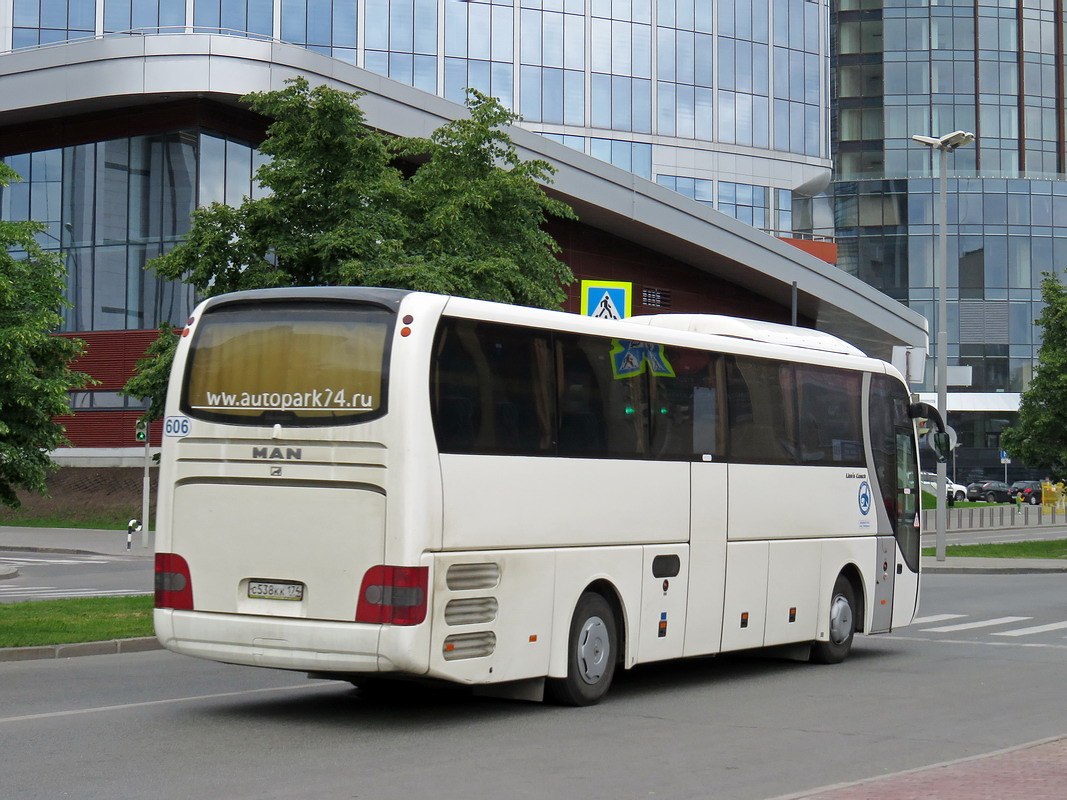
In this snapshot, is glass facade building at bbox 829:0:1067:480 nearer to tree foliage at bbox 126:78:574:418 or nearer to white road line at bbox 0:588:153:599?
white road line at bbox 0:588:153:599

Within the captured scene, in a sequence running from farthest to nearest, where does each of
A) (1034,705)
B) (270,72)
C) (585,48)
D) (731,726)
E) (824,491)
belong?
(585,48) → (270,72) → (824,491) → (1034,705) → (731,726)

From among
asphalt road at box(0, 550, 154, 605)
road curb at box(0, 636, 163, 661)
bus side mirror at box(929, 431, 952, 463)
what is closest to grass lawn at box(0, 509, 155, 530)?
asphalt road at box(0, 550, 154, 605)

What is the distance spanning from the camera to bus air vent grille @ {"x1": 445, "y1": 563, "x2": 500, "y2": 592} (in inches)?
397

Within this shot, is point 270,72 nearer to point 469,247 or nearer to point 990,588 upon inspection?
point 469,247

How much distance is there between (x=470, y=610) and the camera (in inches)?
402

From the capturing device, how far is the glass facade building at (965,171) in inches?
3617

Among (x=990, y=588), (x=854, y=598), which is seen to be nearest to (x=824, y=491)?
(x=854, y=598)

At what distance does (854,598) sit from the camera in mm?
15250

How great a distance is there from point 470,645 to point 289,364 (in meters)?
2.34

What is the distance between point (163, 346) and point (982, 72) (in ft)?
289

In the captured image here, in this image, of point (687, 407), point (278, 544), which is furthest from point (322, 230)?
point (278, 544)

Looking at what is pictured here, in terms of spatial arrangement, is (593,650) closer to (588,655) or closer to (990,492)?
(588,655)

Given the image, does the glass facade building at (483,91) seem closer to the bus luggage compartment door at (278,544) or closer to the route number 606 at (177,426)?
the route number 606 at (177,426)

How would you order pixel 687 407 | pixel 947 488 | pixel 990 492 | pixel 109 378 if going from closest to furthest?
pixel 687 407, pixel 109 378, pixel 947 488, pixel 990 492
